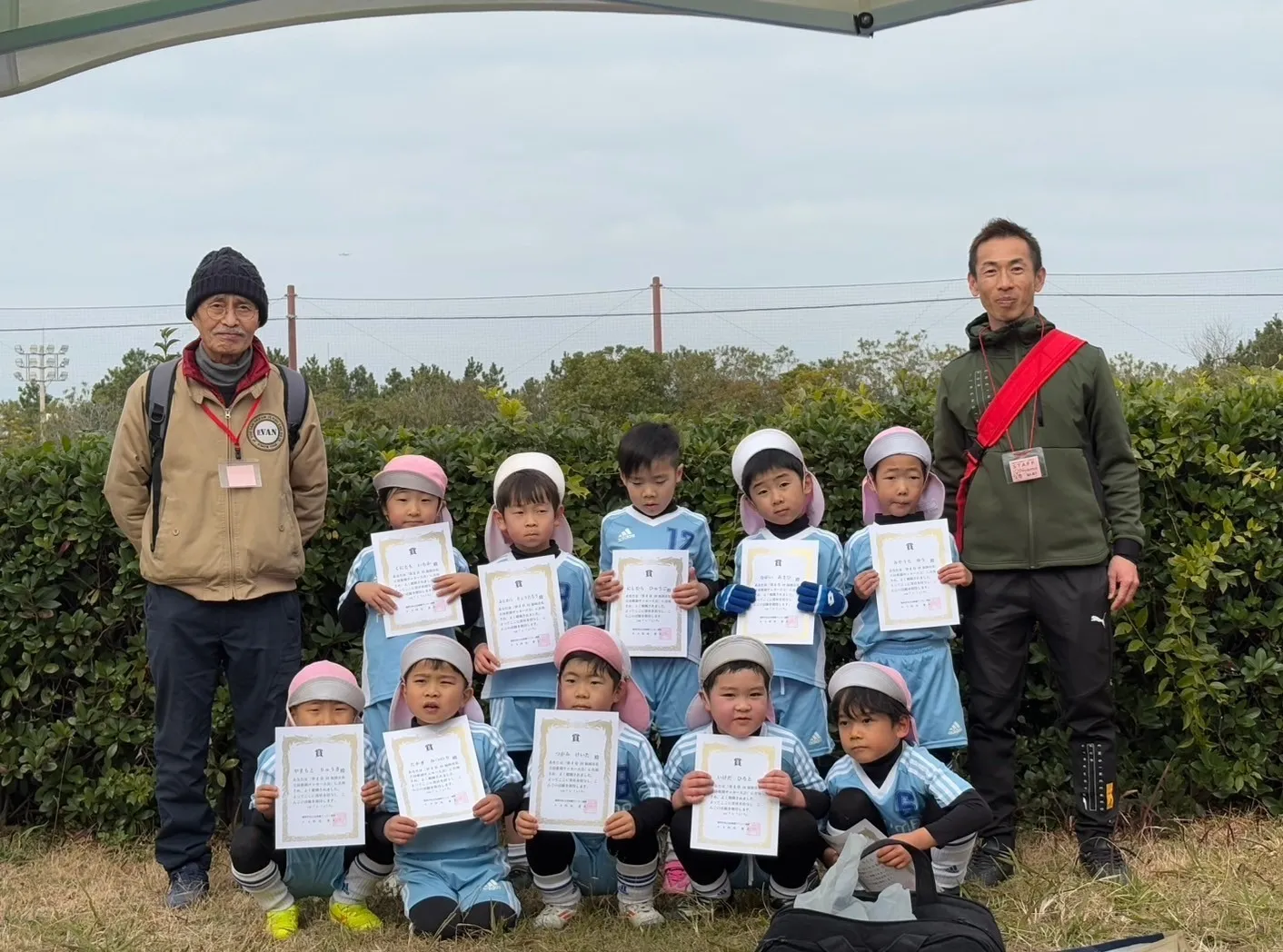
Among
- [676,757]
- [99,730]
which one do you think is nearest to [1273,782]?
[676,757]

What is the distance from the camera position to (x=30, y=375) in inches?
659

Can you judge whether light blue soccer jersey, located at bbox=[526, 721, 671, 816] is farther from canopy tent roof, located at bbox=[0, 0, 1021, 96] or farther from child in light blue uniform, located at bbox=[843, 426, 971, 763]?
canopy tent roof, located at bbox=[0, 0, 1021, 96]

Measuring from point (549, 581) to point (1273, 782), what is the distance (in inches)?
125

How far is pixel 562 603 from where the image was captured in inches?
190

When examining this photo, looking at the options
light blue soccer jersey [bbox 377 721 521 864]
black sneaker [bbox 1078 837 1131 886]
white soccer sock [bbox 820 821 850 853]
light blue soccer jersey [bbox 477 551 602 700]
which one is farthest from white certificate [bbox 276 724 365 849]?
black sneaker [bbox 1078 837 1131 886]

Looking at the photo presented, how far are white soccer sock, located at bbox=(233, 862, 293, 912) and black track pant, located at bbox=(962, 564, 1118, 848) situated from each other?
95.3 inches

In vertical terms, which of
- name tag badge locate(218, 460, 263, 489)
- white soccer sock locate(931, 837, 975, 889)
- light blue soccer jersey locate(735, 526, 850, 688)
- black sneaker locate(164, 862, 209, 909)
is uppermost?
name tag badge locate(218, 460, 263, 489)

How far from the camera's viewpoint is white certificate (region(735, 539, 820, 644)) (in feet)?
15.3

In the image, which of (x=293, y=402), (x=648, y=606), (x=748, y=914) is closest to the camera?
(x=748, y=914)

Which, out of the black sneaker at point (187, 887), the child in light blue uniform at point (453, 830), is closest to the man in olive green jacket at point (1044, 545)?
the child in light blue uniform at point (453, 830)

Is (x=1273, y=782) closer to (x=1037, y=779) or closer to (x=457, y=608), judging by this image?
(x=1037, y=779)

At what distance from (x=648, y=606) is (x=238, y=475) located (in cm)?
151

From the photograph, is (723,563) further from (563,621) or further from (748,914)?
(748,914)

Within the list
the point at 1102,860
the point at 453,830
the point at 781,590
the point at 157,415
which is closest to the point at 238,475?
the point at 157,415
